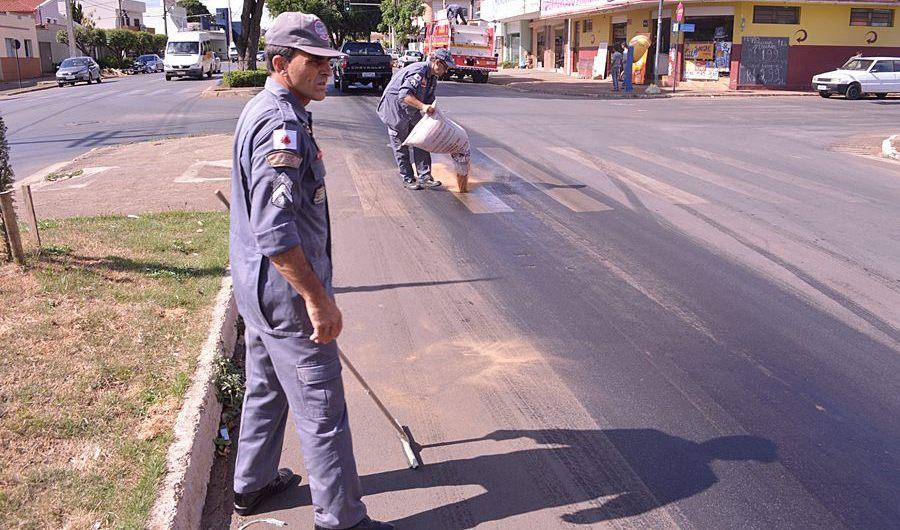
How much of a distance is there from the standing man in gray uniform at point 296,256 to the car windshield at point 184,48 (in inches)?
1781

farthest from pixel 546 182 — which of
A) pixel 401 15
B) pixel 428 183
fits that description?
pixel 401 15

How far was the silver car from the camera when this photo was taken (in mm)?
42031

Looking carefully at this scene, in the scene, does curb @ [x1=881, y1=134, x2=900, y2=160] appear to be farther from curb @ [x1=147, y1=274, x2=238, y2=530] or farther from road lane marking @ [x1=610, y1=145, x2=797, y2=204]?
curb @ [x1=147, y1=274, x2=238, y2=530]

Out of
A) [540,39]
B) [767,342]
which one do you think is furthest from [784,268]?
[540,39]

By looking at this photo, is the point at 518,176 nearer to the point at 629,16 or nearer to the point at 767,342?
the point at 767,342

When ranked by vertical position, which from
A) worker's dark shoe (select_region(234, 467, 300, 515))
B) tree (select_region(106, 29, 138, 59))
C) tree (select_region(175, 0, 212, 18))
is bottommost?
worker's dark shoe (select_region(234, 467, 300, 515))

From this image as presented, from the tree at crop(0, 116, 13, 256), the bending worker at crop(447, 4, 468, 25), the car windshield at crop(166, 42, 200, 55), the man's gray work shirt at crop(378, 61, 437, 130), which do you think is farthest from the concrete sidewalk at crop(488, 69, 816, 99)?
the tree at crop(0, 116, 13, 256)

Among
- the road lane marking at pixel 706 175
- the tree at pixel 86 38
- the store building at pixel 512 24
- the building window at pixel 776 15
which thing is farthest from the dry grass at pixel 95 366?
the tree at pixel 86 38

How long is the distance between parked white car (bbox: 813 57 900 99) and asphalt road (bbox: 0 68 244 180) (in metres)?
21.0

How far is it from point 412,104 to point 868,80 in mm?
25372

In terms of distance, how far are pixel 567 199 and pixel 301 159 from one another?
23.9 ft

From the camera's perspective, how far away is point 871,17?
3547 centimetres

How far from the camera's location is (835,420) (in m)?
4.34

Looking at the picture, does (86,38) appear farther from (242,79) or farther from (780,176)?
(780,176)
